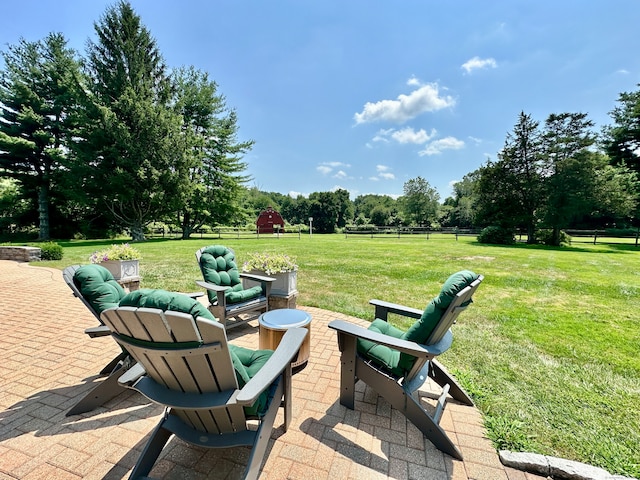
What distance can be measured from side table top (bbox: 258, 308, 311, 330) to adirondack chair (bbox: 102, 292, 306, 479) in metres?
0.96

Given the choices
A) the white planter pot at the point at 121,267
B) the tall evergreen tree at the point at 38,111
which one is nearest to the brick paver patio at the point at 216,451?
the white planter pot at the point at 121,267

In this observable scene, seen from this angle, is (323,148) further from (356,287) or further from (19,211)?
(19,211)

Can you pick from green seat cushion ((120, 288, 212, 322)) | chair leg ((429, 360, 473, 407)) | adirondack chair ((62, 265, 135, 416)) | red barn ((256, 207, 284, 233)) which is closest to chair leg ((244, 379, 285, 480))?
green seat cushion ((120, 288, 212, 322))

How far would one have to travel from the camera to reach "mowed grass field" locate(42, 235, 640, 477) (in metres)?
2.04

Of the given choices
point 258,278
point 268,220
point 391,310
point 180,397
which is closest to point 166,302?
point 180,397

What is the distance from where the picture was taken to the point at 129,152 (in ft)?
56.6

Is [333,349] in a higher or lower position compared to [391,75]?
lower

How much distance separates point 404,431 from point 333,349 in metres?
1.39

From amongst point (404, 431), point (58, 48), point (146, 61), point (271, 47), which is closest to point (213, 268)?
point (404, 431)

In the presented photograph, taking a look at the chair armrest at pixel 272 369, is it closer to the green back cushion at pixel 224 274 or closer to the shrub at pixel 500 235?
the green back cushion at pixel 224 274

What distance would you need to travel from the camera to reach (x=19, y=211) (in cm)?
1989

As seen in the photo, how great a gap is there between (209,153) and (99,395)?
24.3 metres

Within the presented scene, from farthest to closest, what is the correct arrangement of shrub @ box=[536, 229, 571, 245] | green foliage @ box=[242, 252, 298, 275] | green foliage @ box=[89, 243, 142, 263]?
shrub @ box=[536, 229, 571, 245]
green foliage @ box=[89, 243, 142, 263]
green foliage @ box=[242, 252, 298, 275]

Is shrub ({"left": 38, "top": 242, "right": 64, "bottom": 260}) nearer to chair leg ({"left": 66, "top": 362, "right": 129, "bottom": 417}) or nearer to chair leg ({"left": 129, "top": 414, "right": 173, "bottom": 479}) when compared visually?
chair leg ({"left": 66, "top": 362, "right": 129, "bottom": 417})
